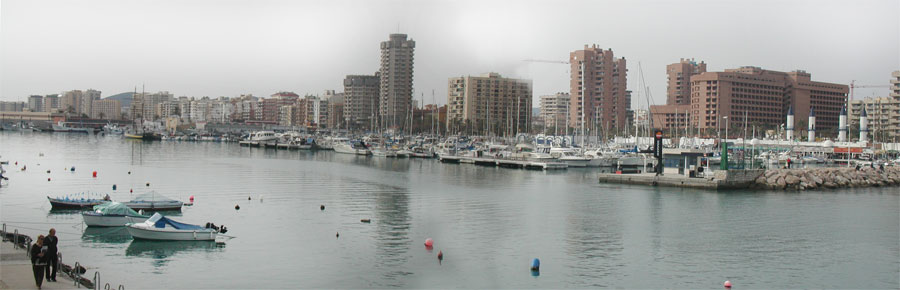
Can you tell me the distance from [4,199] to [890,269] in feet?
126

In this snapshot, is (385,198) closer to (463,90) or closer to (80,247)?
(80,247)

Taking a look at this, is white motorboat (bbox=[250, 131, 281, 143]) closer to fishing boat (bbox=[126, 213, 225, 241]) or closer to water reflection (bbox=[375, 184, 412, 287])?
water reflection (bbox=[375, 184, 412, 287])

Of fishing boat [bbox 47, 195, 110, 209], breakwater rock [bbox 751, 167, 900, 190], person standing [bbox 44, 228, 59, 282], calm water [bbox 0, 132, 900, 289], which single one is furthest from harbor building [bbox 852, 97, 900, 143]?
person standing [bbox 44, 228, 59, 282]

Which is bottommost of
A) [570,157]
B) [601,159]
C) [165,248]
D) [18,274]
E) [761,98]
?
[165,248]

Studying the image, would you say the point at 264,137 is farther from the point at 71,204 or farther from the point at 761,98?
the point at 761,98

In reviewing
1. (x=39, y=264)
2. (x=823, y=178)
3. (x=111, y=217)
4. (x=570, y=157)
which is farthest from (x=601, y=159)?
(x=39, y=264)

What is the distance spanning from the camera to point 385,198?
4088cm

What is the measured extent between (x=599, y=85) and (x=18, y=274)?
152756 millimetres

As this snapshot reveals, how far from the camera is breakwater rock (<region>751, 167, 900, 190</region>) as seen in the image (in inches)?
1969

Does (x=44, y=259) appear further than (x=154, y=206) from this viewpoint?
No

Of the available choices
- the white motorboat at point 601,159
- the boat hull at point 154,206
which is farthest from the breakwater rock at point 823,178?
the boat hull at point 154,206

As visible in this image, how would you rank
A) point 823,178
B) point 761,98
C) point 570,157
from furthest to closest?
point 761,98 < point 570,157 < point 823,178

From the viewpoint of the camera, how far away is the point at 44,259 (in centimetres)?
1534

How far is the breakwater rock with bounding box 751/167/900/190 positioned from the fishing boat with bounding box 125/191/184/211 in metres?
37.0
